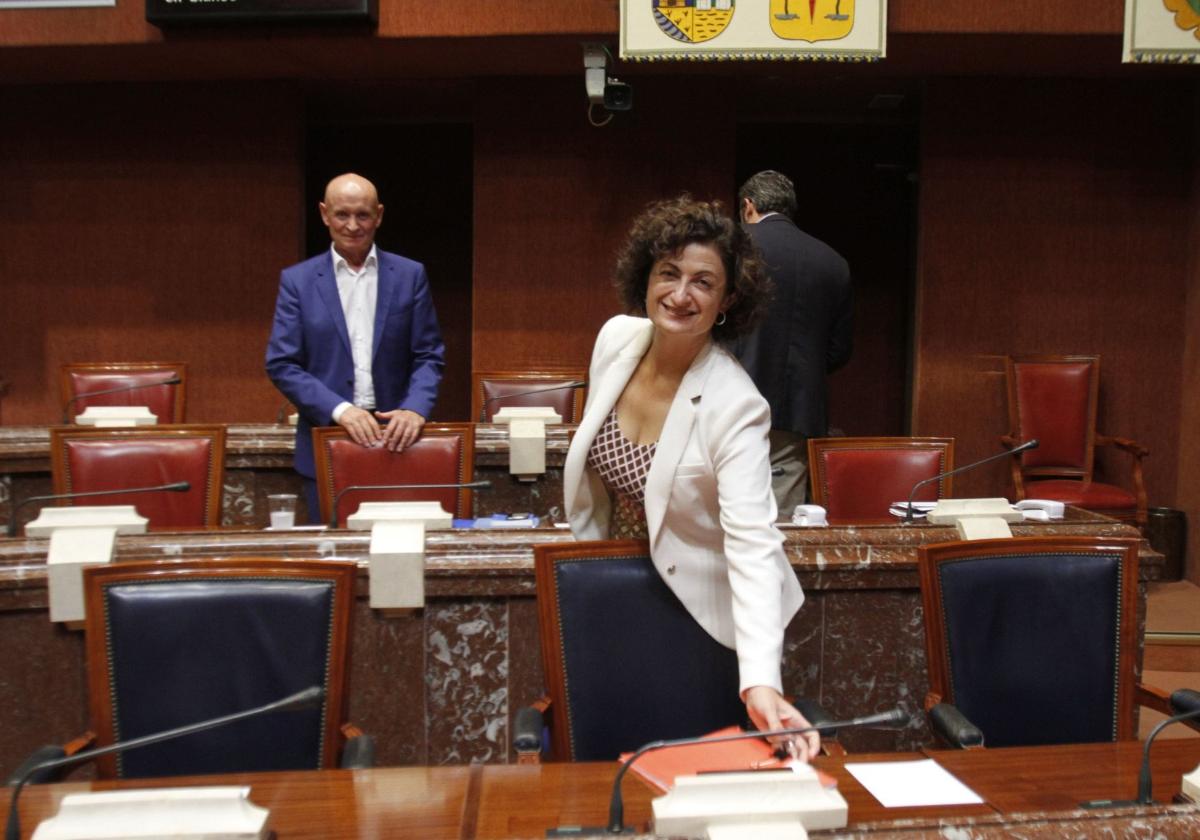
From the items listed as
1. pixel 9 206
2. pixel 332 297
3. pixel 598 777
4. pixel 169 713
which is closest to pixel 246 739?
pixel 169 713

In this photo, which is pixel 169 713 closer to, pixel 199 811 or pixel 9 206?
pixel 199 811

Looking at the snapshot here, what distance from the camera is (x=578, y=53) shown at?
15.2 ft

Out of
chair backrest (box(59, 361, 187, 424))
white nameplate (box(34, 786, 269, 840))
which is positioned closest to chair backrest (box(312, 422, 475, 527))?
white nameplate (box(34, 786, 269, 840))

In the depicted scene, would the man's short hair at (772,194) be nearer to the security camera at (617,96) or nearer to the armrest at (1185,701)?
the security camera at (617,96)

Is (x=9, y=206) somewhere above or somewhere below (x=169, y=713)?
above

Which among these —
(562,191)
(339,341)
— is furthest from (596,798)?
(562,191)

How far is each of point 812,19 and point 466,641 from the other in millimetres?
2975

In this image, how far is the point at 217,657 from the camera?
1.67 meters

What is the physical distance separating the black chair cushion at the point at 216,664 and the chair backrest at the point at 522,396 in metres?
2.40

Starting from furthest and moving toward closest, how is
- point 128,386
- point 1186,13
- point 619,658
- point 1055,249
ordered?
point 1055,249, point 128,386, point 1186,13, point 619,658

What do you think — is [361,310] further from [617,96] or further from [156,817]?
[156,817]

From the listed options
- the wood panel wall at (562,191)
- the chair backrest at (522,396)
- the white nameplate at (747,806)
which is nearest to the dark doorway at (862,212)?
the wood panel wall at (562,191)

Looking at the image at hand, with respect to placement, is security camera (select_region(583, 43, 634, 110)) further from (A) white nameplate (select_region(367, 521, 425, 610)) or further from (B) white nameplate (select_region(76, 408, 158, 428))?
(A) white nameplate (select_region(367, 521, 425, 610))

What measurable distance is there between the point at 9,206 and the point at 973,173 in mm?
5024
